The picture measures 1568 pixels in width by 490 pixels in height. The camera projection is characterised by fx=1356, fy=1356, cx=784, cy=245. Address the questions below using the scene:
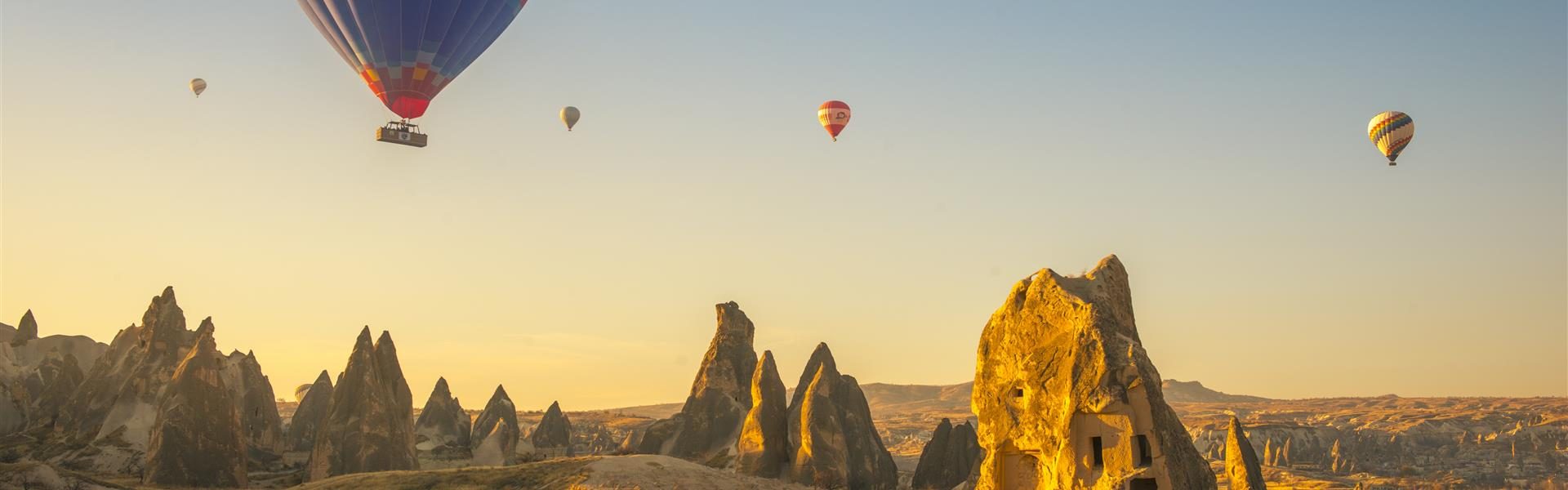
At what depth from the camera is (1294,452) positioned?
3533 inches

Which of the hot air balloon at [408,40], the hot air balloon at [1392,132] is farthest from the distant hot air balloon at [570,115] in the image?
the hot air balloon at [1392,132]

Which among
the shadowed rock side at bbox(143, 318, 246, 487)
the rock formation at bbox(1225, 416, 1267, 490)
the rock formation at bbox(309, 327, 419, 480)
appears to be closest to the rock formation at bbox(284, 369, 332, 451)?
the rock formation at bbox(309, 327, 419, 480)

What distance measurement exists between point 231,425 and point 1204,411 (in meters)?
152

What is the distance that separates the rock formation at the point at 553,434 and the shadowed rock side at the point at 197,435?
2088 cm

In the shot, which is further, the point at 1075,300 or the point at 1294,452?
the point at 1294,452

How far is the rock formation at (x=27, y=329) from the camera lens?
7888 centimetres

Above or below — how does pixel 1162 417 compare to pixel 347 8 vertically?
below

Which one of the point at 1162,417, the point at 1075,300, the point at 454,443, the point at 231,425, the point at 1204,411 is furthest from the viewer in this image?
the point at 1204,411

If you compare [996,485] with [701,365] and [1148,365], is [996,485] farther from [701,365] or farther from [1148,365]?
[701,365]

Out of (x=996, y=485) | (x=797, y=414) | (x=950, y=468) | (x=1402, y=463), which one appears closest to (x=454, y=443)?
(x=797, y=414)

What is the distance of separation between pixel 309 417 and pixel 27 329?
23.0 meters

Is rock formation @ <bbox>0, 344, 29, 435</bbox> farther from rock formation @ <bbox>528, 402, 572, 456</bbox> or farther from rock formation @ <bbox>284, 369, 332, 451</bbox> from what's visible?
rock formation @ <bbox>528, 402, 572, 456</bbox>

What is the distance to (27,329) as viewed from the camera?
264 ft

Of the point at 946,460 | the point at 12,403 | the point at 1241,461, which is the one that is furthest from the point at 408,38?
the point at 1241,461
